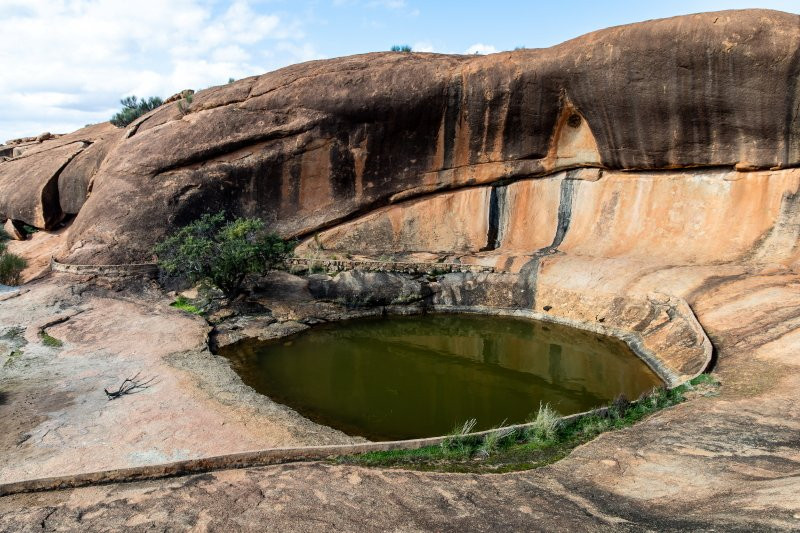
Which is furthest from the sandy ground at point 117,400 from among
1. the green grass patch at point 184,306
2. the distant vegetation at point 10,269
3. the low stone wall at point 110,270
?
the distant vegetation at point 10,269

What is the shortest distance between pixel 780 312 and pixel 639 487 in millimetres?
7530

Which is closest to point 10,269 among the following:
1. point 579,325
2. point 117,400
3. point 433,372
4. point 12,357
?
point 12,357

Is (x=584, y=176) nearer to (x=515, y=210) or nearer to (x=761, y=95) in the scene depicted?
(x=515, y=210)

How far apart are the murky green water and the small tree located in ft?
8.47

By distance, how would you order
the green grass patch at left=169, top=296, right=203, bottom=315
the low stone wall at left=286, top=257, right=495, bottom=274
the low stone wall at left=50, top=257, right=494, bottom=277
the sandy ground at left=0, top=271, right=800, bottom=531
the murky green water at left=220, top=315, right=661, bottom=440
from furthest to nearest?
the low stone wall at left=286, top=257, right=495, bottom=274
the low stone wall at left=50, top=257, right=494, bottom=277
the green grass patch at left=169, top=296, right=203, bottom=315
the murky green water at left=220, top=315, right=661, bottom=440
the sandy ground at left=0, top=271, right=800, bottom=531

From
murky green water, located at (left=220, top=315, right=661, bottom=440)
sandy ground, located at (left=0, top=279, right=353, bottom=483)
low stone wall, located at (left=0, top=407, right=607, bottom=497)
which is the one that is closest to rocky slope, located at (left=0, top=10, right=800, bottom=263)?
murky green water, located at (left=220, top=315, right=661, bottom=440)

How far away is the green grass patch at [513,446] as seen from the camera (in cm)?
740

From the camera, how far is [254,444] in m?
8.58

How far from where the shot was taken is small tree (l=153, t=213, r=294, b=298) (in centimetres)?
1576

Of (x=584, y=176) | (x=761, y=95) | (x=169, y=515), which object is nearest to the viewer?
(x=169, y=515)

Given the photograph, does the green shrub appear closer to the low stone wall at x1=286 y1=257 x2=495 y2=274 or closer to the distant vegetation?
the distant vegetation

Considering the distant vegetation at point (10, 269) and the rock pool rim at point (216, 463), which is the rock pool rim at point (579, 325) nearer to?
the rock pool rim at point (216, 463)

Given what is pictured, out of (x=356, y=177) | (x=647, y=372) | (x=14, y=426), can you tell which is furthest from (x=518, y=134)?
(x=14, y=426)

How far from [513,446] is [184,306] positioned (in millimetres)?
10934
